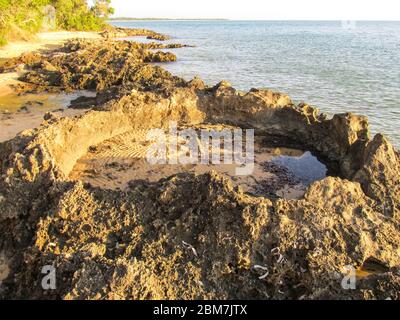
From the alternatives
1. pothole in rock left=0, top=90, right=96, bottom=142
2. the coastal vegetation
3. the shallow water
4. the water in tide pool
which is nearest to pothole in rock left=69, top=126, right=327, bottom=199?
pothole in rock left=0, top=90, right=96, bottom=142

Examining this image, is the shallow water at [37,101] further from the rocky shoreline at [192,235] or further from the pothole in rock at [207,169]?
the rocky shoreline at [192,235]

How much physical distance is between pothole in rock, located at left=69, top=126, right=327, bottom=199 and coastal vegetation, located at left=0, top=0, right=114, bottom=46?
2599 centimetres

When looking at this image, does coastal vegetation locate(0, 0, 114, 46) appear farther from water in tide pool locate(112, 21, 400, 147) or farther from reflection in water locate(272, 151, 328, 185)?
reflection in water locate(272, 151, 328, 185)

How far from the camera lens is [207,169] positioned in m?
10.8

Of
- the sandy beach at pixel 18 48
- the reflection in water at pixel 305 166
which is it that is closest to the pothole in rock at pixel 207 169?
the reflection in water at pixel 305 166

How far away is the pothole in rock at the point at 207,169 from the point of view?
32.5 ft

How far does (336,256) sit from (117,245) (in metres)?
3.10

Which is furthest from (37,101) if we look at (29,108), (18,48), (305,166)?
(18,48)

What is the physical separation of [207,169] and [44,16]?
46.3 m

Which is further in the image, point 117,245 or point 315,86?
point 315,86

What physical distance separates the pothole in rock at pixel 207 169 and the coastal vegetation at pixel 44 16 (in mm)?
25990
